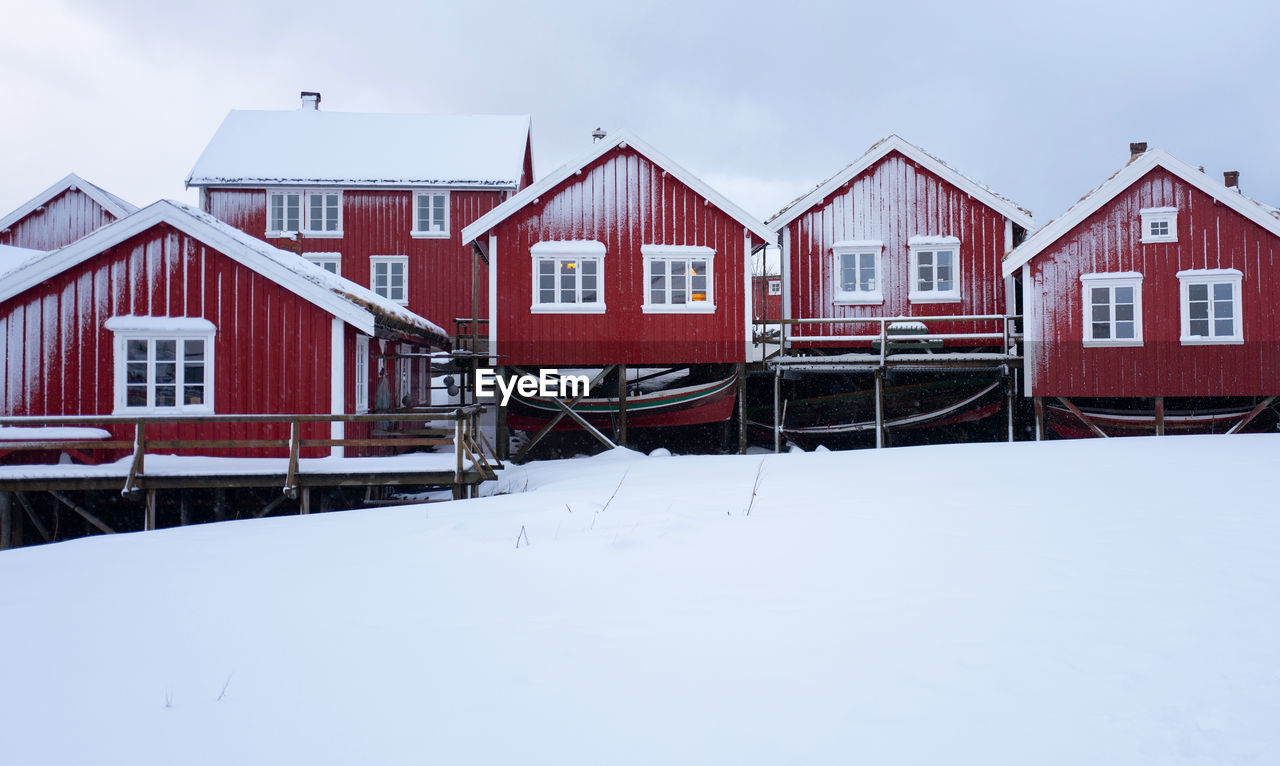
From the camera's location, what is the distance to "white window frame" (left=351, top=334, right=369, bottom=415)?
47.7ft

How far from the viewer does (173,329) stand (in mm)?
13141

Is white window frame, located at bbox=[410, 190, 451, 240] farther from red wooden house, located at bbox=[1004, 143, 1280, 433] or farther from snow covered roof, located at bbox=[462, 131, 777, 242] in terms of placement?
red wooden house, located at bbox=[1004, 143, 1280, 433]

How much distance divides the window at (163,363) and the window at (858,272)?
586 inches

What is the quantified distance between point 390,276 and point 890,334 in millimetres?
16602

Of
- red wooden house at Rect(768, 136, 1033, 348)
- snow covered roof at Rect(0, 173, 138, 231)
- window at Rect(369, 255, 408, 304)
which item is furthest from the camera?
snow covered roof at Rect(0, 173, 138, 231)

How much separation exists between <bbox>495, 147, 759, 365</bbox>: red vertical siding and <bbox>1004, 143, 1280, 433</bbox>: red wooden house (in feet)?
22.7

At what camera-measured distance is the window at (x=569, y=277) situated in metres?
17.4

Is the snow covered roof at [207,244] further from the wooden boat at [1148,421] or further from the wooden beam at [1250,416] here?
the wooden beam at [1250,416]

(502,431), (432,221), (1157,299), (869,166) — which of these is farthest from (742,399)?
(432,221)

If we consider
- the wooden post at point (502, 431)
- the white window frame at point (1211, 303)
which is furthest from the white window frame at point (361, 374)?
the white window frame at point (1211, 303)

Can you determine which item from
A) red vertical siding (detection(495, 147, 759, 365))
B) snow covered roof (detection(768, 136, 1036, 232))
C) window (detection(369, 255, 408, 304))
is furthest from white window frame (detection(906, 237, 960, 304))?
window (detection(369, 255, 408, 304))

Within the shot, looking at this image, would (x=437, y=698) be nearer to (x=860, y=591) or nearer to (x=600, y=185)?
(x=860, y=591)

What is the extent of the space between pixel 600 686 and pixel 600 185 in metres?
15.1

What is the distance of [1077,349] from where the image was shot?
56.4 ft
